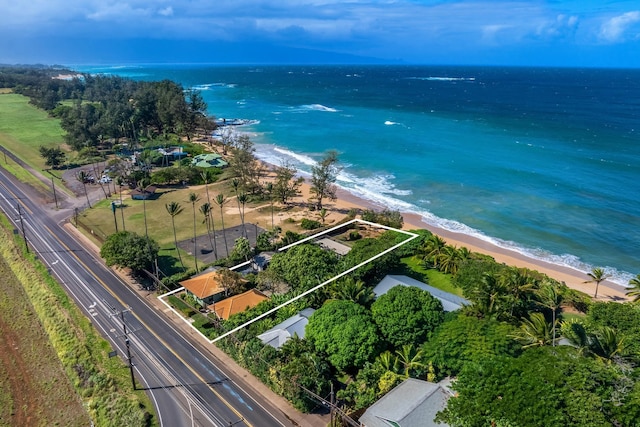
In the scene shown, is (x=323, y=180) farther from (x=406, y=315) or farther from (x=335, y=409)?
(x=335, y=409)

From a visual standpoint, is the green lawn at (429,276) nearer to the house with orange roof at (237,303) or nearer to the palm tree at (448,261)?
the palm tree at (448,261)

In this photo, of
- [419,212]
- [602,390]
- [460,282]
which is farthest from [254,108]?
[602,390]

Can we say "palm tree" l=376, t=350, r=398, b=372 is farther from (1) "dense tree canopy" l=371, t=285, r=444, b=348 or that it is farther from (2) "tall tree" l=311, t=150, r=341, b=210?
(2) "tall tree" l=311, t=150, r=341, b=210

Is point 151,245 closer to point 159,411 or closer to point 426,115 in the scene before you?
point 159,411

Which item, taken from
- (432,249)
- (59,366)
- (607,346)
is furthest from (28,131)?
(607,346)

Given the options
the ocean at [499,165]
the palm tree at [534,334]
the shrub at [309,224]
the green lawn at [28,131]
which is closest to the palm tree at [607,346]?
the palm tree at [534,334]

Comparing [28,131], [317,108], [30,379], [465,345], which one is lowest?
[30,379]
